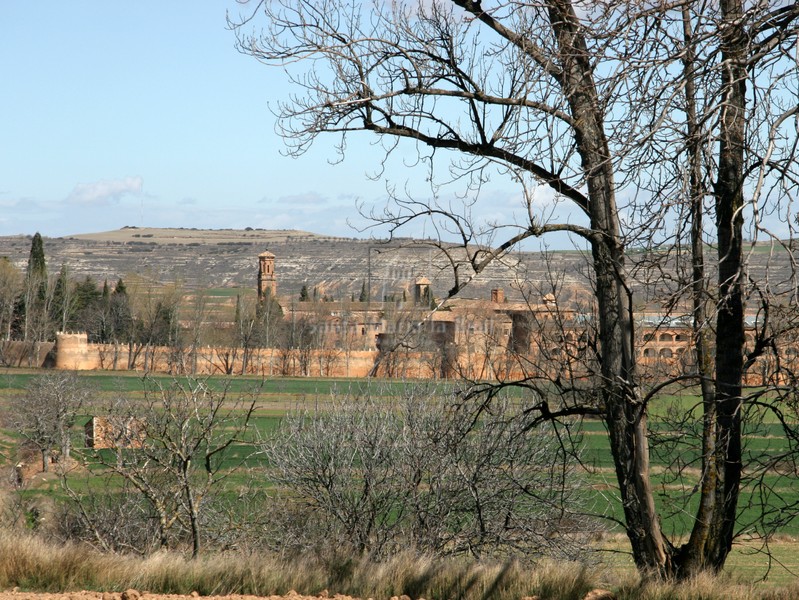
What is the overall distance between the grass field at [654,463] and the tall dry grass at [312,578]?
45.7 inches

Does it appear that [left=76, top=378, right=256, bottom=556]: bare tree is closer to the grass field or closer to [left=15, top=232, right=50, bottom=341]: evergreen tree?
the grass field

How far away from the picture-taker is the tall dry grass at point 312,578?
6.69 m

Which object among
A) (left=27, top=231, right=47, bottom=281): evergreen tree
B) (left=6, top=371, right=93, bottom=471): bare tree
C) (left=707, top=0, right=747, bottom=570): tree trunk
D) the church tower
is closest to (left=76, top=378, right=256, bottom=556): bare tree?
(left=707, top=0, right=747, bottom=570): tree trunk

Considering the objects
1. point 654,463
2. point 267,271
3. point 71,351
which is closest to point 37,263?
point 71,351

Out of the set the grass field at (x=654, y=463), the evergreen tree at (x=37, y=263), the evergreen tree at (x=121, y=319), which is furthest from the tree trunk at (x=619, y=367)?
the evergreen tree at (x=37, y=263)

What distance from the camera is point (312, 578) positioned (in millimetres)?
7031

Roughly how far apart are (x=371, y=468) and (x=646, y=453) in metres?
9.55

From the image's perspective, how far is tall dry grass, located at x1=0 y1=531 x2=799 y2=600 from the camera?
21.9 feet

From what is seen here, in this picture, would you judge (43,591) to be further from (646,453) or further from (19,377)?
(19,377)

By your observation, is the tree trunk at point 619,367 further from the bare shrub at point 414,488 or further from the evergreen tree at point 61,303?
the evergreen tree at point 61,303

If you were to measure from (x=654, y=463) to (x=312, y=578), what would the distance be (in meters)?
10.8

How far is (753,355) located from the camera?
281 inches

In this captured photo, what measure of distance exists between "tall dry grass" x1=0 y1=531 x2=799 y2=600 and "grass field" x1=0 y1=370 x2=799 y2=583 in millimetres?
1160

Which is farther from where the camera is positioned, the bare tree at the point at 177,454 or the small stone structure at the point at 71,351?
the small stone structure at the point at 71,351
